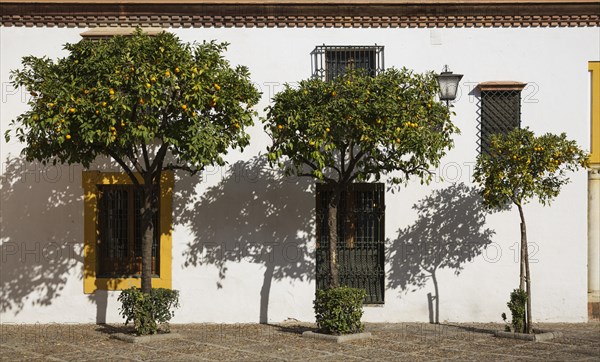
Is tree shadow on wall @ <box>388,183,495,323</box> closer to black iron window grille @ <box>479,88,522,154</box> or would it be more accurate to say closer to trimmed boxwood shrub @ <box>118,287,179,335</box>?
black iron window grille @ <box>479,88,522,154</box>

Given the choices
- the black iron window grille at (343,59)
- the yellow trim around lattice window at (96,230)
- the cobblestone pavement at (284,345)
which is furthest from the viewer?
the black iron window grille at (343,59)

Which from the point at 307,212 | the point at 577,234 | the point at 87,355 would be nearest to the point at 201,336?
the point at 87,355

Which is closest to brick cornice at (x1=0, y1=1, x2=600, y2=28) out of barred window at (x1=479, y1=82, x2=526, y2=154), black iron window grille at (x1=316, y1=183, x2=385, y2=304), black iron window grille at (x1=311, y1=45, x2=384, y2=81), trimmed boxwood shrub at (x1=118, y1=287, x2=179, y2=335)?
black iron window grille at (x1=311, y1=45, x2=384, y2=81)

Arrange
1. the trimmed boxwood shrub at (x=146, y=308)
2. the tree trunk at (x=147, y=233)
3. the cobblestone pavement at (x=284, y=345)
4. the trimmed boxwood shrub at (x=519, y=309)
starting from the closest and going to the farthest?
the cobblestone pavement at (x=284, y=345) → the trimmed boxwood shrub at (x=146, y=308) → the tree trunk at (x=147, y=233) → the trimmed boxwood shrub at (x=519, y=309)

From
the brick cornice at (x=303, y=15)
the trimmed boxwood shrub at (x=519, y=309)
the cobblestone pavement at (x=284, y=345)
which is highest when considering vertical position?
the brick cornice at (x=303, y=15)

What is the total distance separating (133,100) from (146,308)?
2960mm

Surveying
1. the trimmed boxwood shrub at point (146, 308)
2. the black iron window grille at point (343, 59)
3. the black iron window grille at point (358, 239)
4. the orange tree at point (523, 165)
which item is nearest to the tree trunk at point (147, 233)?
the trimmed boxwood shrub at point (146, 308)

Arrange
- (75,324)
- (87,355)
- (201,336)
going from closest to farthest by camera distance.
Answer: (87,355) → (201,336) → (75,324)

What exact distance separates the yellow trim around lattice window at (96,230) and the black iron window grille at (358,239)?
247 centimetres

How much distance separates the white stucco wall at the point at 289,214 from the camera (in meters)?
12.5

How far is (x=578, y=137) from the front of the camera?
1265 cm

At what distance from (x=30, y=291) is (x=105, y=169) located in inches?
93.0

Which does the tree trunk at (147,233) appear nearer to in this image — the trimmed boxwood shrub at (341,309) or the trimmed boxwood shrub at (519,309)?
the trimmed boxwood shrub at (341,309)

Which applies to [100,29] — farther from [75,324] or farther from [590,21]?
[590,21]
